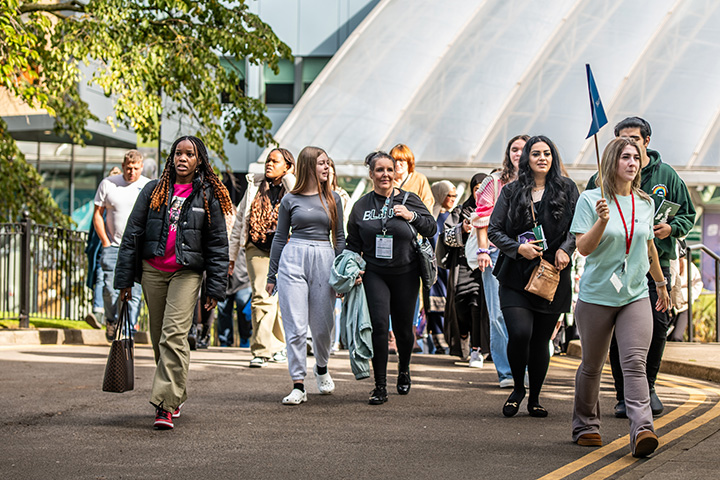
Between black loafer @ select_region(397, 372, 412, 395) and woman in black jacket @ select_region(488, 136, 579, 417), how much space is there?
1.36 metres

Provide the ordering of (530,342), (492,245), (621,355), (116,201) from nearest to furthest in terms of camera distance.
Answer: (621,355)
(530,342)
(492,245)
(116,201)

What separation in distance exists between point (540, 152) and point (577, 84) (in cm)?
1748

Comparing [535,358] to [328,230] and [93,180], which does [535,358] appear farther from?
[93,180]

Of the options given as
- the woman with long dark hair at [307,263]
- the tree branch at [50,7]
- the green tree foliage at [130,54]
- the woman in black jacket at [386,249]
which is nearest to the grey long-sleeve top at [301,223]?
the woman with long dark hair at [307,263]

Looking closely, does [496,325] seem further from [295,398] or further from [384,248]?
[295,398]

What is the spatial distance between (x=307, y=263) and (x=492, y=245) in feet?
5.55

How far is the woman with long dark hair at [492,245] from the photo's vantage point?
8.76 metres

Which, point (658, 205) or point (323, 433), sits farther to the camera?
point (658, 205)

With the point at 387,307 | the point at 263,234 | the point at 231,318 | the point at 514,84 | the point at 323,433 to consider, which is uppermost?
the point at 514,84

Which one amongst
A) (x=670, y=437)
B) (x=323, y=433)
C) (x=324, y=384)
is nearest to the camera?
(x=670, y=437)

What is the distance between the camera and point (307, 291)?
862 centimetres

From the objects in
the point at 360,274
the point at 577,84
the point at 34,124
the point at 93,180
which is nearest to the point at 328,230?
the point at 360,274

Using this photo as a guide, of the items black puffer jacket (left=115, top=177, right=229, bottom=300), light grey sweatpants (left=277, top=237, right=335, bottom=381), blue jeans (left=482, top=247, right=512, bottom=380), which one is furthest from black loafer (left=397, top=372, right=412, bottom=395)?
black puffer jacket (left=115, top=177, right=229, bottom=300)

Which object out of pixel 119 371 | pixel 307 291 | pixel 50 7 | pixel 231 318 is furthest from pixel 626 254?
pixel 50 7
